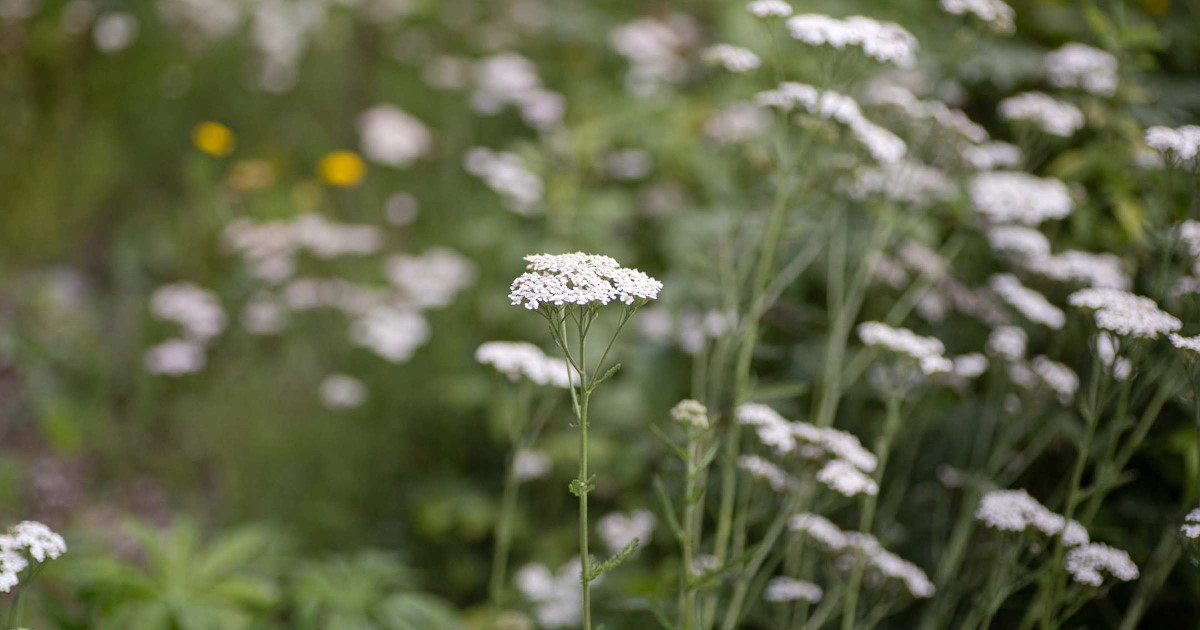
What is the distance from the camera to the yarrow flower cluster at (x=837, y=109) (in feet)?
7.20

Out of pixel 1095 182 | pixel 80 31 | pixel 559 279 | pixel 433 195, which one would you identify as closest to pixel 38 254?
pixel 80 31

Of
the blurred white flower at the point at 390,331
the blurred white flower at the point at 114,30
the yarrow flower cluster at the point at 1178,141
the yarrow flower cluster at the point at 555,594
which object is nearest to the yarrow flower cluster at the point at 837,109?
the yarrow flower cluster at the point at 1178,141

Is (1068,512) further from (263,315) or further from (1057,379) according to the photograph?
(263,315)

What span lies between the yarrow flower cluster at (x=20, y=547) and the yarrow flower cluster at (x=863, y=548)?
1.57 m

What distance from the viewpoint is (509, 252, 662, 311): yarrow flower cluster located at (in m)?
1.42

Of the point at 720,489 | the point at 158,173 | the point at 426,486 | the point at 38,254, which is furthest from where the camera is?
the point at 158,173

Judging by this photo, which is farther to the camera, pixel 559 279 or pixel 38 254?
pixel 38 254

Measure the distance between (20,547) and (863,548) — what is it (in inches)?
68.7

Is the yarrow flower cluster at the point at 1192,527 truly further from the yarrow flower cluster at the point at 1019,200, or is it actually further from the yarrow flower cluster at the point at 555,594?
the yarrow flower cluster at the point at 555,594

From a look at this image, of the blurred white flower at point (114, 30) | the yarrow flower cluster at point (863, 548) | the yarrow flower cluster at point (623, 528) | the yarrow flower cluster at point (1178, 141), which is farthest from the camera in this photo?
the blurred white flower at point (114, 30)

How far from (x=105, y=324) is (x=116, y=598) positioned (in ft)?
10.2

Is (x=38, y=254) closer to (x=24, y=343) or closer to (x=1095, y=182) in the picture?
(x=24, y=343)

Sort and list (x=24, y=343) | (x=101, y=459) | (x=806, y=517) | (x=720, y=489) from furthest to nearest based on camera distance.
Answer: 1. (x=24, y=343)
2. (x=101, y=459)
3. (x=720, y=489)
4. (x=806, y=517)

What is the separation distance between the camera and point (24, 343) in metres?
4.54
